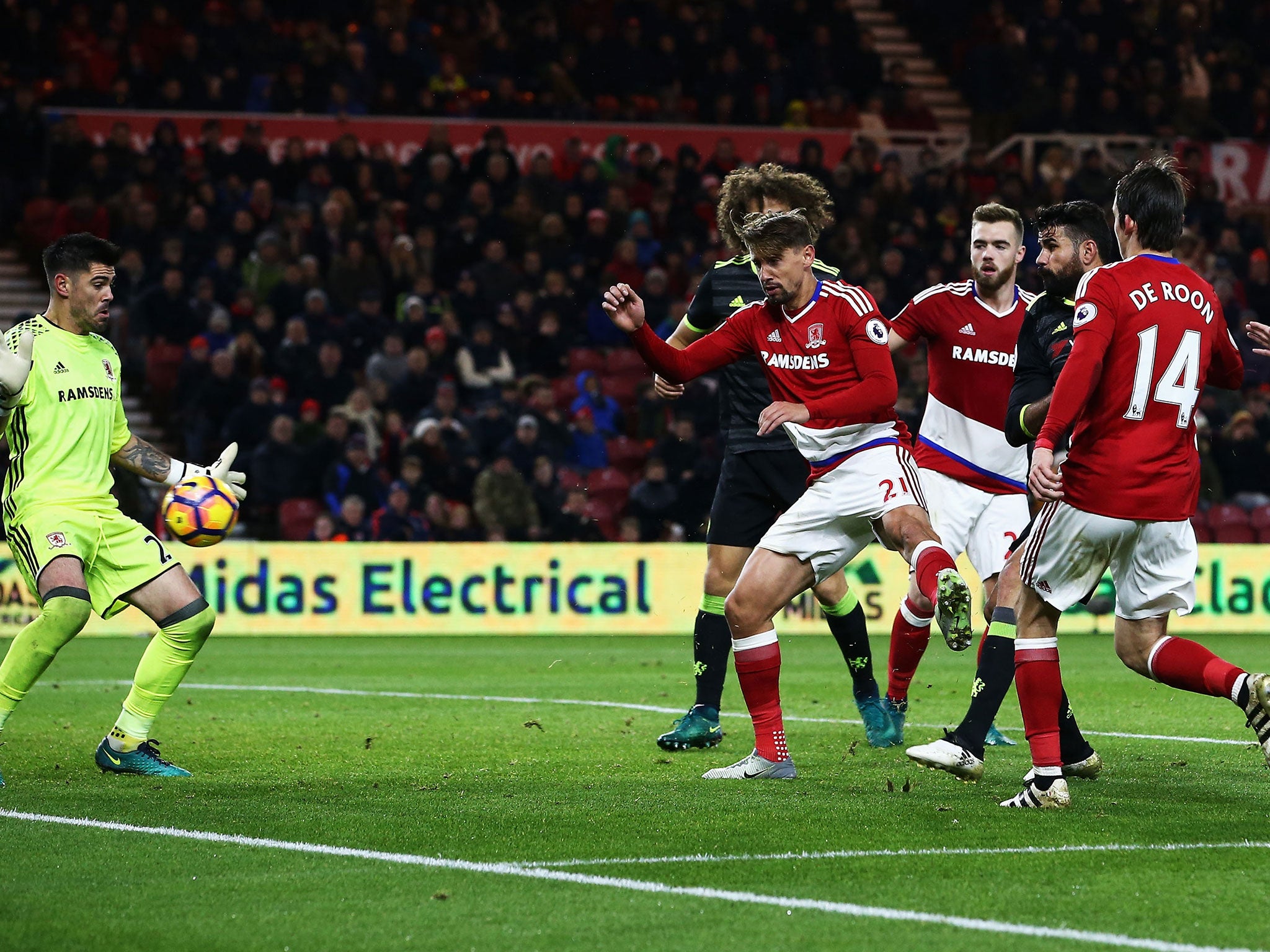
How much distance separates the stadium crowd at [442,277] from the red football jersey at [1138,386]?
11.5 meters

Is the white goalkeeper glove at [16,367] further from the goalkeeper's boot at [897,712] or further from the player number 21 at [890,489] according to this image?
the goalkeeper's boot at [897,712]

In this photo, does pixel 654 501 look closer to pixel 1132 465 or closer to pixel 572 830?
pixel 1132 465

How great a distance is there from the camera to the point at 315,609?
55.2ft

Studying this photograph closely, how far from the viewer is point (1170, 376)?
6133 millimetres

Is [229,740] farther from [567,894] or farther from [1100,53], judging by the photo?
[1100,53]

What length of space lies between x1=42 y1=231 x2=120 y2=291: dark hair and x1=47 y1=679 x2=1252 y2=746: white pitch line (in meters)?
4.24

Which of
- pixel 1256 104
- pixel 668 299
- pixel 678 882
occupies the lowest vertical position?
pixel 678 882

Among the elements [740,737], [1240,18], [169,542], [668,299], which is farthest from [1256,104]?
[740,737]

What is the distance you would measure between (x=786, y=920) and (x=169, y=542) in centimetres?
1284

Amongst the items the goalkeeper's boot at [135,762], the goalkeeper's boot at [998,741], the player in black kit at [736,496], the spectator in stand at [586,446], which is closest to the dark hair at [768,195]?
the player in black kit at [736,496]

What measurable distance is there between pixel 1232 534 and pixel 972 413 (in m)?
11.3

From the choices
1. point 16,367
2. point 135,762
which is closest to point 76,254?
point 16,367

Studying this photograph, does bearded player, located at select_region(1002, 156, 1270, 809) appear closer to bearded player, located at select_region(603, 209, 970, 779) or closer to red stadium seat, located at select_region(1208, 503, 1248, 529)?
bearded player, located at select_region(603, 209, 970, 779)

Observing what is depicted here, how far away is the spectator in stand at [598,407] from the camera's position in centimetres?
1897
